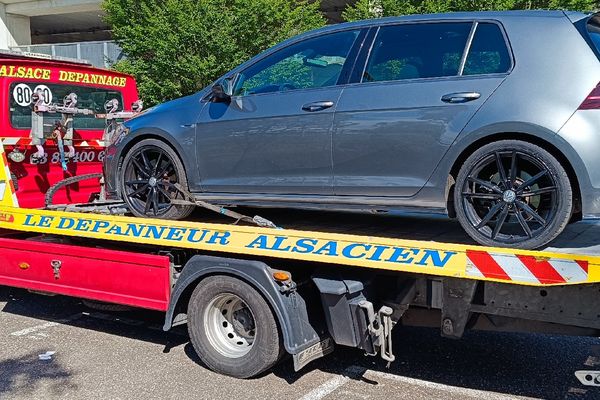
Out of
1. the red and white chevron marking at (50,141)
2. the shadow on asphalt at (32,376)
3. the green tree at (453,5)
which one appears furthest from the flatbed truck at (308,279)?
the green tree at (453,5)

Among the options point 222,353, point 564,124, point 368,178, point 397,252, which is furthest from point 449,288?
point 222,353

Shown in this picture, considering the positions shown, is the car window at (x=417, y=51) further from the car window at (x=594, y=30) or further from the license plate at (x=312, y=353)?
the license plate at (x=312, y=353)

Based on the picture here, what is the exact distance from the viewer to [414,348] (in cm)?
529

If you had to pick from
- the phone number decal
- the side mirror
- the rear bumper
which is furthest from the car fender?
the rear bumper

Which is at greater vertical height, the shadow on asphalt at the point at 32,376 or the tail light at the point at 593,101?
the tail light at the point at 593,101

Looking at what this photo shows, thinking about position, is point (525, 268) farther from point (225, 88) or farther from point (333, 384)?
point (225, 88)

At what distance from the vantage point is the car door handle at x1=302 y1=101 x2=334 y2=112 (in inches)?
170

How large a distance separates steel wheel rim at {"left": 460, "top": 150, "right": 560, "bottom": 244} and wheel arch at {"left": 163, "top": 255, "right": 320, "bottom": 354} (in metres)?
1.32

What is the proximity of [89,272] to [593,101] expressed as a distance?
13.2ft

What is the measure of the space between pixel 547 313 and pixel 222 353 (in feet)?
7.52

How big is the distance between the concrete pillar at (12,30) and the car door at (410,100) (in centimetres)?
2211

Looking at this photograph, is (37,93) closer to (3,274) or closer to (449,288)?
(3,274)

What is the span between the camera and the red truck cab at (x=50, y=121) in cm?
621

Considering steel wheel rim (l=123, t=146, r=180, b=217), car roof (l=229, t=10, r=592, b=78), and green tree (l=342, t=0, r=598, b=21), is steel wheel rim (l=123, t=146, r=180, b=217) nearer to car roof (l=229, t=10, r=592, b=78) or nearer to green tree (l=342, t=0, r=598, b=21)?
car roof (l=229, t=10, r=592, b=78)
